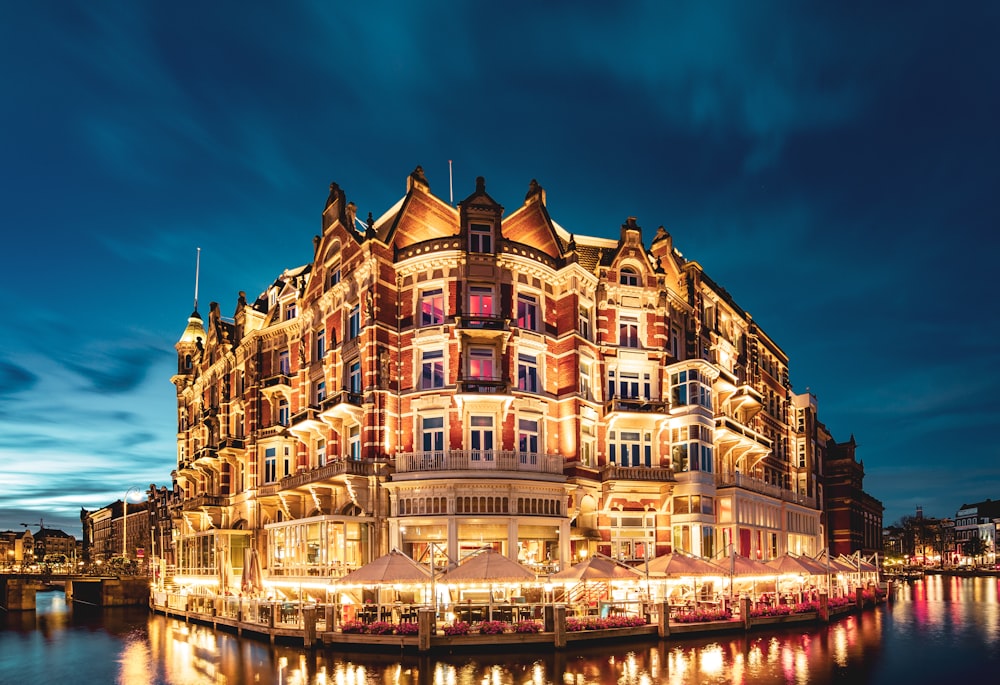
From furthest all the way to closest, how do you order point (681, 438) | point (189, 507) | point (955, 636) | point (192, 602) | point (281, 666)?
point (189, 507)
point (192, 602)
point (681, 438)
point (955, 636)
point (281, 666)

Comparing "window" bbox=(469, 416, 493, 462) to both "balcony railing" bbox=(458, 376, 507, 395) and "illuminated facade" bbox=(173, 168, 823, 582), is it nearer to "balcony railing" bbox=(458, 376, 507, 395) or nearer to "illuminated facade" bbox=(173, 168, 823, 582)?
"illuminated facade" bbox=(173, 168, 823, 582)

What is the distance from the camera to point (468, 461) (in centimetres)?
4178

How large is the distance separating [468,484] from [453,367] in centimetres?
627

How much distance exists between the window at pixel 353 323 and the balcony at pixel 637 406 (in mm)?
15037

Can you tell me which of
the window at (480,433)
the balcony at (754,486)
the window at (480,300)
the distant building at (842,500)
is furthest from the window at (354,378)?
the distant building at (842,500)

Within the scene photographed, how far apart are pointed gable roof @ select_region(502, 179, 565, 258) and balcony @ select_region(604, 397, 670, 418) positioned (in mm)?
9262

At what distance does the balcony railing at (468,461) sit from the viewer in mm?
41656

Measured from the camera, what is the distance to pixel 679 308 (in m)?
55.1

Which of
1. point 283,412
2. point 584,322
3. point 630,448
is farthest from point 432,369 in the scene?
point 283,412

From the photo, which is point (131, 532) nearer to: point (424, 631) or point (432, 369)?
point (432, 369)

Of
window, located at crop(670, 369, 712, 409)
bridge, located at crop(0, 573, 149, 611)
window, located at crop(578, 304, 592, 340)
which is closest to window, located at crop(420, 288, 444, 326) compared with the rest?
window, located at crop(578, 304, 592, 340)

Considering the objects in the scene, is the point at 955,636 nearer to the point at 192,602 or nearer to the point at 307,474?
the point at 307,474

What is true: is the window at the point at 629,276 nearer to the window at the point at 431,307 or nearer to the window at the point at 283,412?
the window at the point at 431,307

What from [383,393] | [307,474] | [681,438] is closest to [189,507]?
[307,474]
